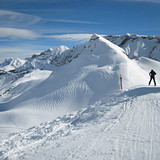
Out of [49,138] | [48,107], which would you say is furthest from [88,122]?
[48,107]

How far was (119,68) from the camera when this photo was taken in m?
27.6

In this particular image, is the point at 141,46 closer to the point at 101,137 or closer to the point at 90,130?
the point at 90,130

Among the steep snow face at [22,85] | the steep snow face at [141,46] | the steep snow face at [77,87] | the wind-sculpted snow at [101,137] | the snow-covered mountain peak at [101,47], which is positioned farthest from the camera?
the steep snow face at [141,46]

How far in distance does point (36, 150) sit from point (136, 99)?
24.7 ft

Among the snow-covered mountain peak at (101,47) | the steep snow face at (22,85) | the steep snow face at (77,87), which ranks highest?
the snow-covered mountain peak at (101,47)

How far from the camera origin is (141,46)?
163125 mm

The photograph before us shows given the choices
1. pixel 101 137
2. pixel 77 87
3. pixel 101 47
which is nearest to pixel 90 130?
pixel 101 137

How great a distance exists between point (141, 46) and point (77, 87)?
5976 inches

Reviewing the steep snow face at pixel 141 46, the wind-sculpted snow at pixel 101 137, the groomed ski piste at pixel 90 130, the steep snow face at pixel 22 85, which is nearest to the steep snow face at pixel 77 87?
the groomed ski piste at pixel 90 130

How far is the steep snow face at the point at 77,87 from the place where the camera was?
21891 mm

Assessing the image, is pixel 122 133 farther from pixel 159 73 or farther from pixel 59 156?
pixel 159 73

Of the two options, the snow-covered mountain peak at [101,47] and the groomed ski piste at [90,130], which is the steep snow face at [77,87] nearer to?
the snow-covered mountain peak at [101,47]

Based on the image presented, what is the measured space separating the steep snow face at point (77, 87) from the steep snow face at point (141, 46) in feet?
418

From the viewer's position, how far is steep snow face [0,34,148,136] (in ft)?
71.8
